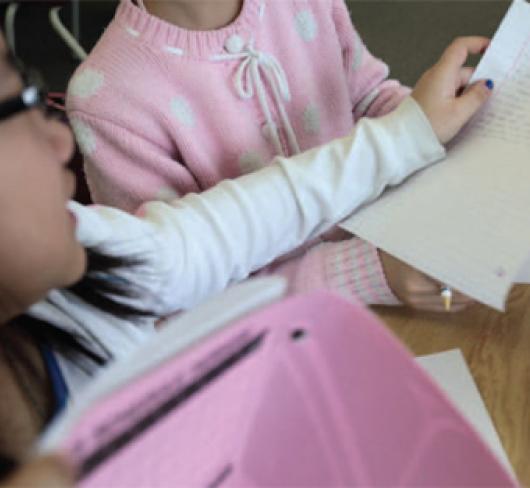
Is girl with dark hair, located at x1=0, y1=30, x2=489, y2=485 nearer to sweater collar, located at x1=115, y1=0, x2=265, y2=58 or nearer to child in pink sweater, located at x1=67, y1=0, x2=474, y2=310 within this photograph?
child in pink sweater, located at x1=67, y1=0, x2=474, y2=310

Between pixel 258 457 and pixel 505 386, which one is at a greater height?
pixel 258 457

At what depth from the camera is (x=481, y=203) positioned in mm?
599

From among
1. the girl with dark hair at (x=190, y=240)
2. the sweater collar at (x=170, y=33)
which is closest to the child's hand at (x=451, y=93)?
the girl with dark hair at (x=190, y=240)

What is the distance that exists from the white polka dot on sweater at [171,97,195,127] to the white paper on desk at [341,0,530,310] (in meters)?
0.24

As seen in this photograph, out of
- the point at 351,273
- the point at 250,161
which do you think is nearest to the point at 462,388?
the point at 351,273

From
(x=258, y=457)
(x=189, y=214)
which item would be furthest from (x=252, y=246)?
(x=258, y=457)

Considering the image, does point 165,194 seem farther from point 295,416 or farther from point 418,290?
point 295,416

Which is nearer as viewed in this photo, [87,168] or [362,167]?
[362,167]

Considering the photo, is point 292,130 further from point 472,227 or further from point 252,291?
point 252,291

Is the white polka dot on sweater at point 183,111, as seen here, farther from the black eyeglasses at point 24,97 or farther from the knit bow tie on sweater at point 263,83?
the black eyeglasses at point 24,97

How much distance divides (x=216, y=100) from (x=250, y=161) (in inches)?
3.4

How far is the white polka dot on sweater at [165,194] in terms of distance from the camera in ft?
2.52

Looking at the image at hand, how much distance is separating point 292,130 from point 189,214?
0.76 feet

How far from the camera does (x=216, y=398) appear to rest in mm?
269
